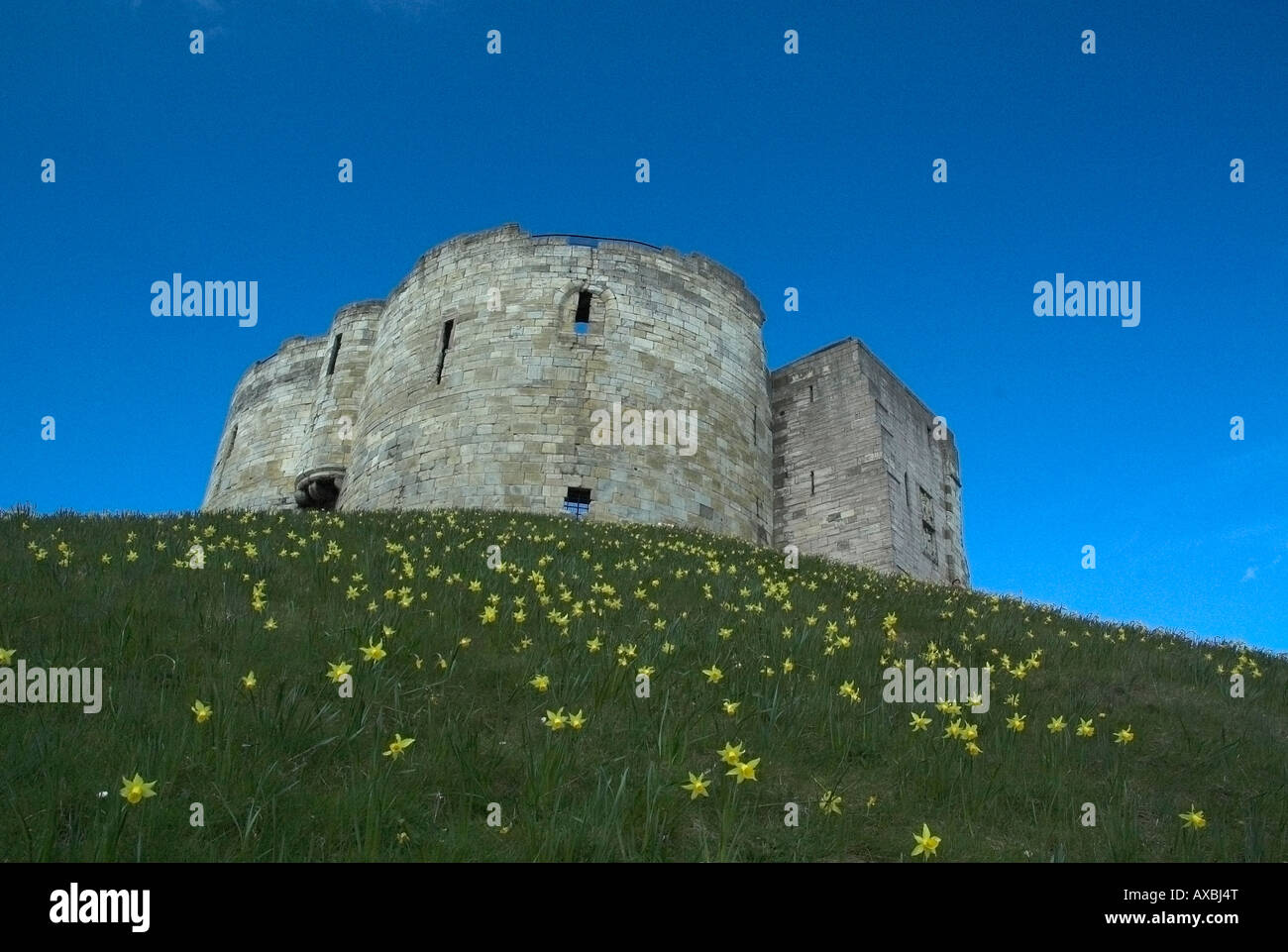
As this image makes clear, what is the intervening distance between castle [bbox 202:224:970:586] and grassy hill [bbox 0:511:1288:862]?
10.8m

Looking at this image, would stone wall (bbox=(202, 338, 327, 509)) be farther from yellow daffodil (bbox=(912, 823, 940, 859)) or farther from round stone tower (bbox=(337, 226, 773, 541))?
yellow daffodil (bbox=(912, 823, 940, 859))

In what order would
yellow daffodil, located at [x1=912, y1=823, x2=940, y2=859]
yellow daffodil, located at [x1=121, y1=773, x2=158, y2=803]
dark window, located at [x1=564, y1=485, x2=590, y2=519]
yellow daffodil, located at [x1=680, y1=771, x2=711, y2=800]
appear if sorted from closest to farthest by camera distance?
yellow daffodil, located at [x1=121, y1=773, x2=158, y2=803] → yellow daffodil, located at [x1=912, y1=823, x2=940, y2=859] → yellow daffodil, located at [x1=680, y1=771, x2=711, y2=800] → dark window, located at [x1=564, y1=485, x2=590, y2=519]

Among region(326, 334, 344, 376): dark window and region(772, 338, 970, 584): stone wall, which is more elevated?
region(326, 334, 344, 376): dark window

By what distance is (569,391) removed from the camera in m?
21.2

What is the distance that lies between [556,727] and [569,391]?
16537 millimetres

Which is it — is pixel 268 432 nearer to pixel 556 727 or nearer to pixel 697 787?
pixel 556 727

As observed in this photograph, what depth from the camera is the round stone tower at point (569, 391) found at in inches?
811

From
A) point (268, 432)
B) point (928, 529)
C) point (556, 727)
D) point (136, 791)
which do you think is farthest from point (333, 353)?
point (136, 791)

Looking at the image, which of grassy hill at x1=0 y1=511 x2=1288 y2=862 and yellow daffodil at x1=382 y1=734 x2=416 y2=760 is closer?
grassy hill at x1=0 y1=511 x2=1288 y2=862

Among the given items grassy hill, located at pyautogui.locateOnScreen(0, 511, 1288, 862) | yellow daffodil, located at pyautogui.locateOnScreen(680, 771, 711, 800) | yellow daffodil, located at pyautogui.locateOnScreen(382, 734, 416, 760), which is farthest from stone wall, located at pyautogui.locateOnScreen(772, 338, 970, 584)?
yellow daffodil, located at pyautogui.locateOnScreen(382, 734, 416, 760)

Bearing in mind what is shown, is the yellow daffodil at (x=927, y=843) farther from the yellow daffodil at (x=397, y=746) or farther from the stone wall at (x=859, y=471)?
the stone wall at (x=859, y=471)

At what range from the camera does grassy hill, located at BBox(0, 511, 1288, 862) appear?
13.4ft

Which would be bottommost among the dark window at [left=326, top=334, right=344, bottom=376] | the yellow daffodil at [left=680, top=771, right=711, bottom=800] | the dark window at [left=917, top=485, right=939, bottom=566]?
the yellow daffodil at [left=680, top=771, right=711, bottom=800]
